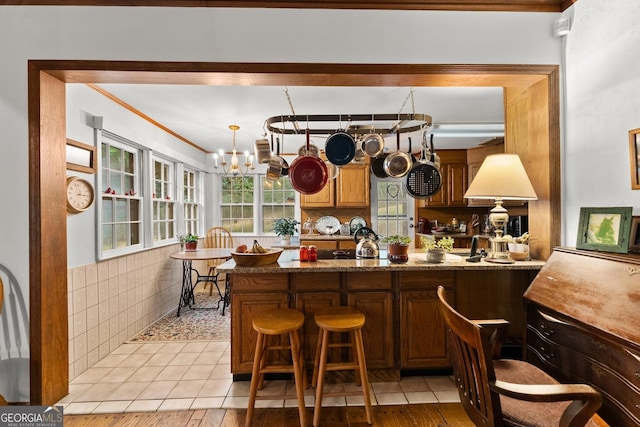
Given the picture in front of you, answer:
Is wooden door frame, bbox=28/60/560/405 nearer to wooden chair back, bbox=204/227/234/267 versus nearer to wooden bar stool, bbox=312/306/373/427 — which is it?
wooden bar stool, bbox=312/306/373/427

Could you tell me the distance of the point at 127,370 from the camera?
102 inches

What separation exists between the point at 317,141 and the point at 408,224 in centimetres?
245

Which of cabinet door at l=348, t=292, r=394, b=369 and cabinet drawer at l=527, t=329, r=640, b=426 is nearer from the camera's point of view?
cabinet drawer at l=527, t=329, r=640, b=426

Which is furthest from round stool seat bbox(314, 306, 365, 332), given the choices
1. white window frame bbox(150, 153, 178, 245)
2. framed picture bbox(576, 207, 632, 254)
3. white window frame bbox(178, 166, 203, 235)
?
white window frame bbox(178, 166, 203, 235)

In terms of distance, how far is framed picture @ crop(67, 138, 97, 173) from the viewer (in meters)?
2.44

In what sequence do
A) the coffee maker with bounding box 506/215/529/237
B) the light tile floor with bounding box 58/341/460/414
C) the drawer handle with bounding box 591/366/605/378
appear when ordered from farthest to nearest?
the coffee maker with bounding box 506/215/529/237
the light tile floor with bounding box 58/341/460/414
the drawer handle with bounding box 591/366/605/378

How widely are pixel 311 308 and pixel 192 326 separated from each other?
6.27 feet

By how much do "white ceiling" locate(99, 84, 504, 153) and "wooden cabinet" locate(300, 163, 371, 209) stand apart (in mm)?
1260

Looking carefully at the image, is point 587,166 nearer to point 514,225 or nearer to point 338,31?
point 338,31

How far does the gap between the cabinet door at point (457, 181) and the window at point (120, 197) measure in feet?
15.3

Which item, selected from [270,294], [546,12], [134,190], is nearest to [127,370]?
[270,294]

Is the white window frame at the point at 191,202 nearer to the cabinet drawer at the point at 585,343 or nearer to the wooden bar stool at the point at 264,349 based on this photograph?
the wooden bar stool at the point at 264,349

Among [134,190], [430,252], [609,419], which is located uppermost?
[134,190]

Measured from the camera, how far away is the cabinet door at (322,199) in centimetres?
526
